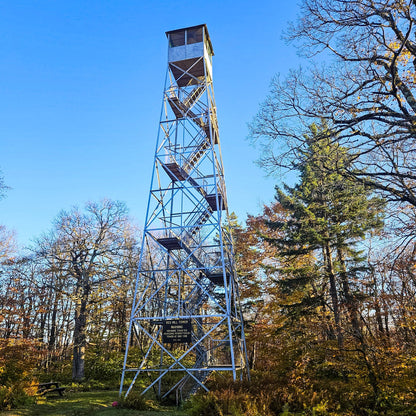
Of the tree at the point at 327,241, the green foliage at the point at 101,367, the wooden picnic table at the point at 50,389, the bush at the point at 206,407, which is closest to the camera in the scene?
the bush at the point at 206,407

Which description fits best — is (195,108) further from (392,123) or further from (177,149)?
(392,123)

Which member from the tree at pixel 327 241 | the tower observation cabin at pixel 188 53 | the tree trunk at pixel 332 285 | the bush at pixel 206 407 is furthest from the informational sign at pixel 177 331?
the tower observation cabin at pixel 188 53

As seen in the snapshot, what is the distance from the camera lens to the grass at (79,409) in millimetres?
10383

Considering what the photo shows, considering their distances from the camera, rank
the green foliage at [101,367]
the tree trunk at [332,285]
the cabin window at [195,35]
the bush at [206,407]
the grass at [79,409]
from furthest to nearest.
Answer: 1. the green foliage at [101,367]
2. the cabin window at [195,35]
3. the tree trunk at [332,285]
4. the grass at [79,409]
5. the bush at [206,407]

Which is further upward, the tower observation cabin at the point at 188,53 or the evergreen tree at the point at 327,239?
the tower observation cabin at the point at 188,53

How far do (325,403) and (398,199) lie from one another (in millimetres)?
4978

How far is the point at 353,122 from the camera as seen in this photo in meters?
8.22

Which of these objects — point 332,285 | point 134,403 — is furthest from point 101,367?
point 332,285

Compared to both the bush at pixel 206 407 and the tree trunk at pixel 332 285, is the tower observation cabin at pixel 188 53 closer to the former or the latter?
the tree trunk at pixel 332 285

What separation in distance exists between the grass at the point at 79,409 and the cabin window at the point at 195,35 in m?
15.9

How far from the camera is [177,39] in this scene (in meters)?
17.1

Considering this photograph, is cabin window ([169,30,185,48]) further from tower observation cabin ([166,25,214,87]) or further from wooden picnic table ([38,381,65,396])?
wooden picnic table ([38,381,65,396])

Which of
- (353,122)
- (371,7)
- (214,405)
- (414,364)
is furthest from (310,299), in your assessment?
(371,7)

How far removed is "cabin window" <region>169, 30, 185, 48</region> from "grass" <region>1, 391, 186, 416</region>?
15.9m
